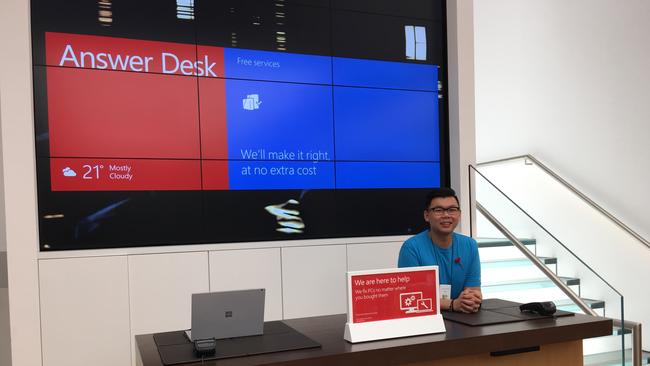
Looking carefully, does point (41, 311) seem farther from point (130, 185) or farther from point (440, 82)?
point (440, 82)

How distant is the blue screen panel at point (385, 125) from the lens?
14.2 feet

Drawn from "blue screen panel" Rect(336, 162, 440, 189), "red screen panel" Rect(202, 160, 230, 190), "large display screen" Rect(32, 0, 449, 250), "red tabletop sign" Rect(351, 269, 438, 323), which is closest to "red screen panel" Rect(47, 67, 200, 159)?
"large display screen" Rect(32, 0, 449, 250)

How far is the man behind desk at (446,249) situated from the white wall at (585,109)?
2636 millimetres

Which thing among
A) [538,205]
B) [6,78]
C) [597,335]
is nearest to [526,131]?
[538,205]

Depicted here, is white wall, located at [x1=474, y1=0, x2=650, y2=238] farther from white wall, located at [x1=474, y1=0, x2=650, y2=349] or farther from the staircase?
the staircase

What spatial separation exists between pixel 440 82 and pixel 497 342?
9.56ft

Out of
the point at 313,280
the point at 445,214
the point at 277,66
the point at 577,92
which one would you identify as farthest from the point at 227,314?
the point at 577,92

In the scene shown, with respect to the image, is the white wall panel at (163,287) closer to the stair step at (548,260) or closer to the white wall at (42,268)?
the white wall at (42,268)

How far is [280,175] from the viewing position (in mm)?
4086

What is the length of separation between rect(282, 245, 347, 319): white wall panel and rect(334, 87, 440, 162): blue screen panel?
2.49ft

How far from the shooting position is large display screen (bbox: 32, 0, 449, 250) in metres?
3.51

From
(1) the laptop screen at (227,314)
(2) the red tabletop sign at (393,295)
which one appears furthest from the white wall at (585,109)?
(1) the laptop screen at (227,314)

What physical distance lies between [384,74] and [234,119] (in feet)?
4.25

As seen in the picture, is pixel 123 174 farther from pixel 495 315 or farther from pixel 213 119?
pixel 495 315
